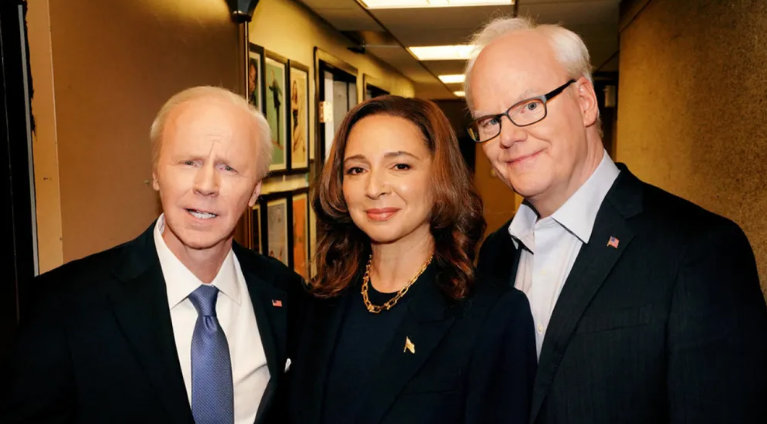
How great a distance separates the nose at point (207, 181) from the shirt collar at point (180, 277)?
203 millimetres

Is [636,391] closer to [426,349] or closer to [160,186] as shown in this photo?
[426,349]

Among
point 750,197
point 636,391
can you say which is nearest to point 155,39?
point 636,391

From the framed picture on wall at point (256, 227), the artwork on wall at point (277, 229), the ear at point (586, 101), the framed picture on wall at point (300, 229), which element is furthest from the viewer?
the framed picture on wall at point (300, 229)

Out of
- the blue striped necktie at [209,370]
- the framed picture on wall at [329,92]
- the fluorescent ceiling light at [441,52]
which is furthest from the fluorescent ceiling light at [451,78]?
the blue striped necktie at [209,370]

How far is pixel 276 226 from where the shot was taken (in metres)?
4.18

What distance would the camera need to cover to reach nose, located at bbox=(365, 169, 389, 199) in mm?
1607

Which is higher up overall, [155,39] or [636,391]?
[155,39]

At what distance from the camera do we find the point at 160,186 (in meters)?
1.61

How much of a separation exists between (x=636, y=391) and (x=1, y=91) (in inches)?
70.6

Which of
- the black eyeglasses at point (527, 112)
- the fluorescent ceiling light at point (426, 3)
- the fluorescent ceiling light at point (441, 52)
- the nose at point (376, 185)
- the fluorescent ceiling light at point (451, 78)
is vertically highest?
A: the fluorescent ceiling light at point (451, 78)

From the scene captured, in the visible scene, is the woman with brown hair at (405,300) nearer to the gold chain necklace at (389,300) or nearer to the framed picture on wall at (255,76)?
the gold chain necklace at (389,300)

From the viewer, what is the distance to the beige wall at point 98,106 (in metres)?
1.68

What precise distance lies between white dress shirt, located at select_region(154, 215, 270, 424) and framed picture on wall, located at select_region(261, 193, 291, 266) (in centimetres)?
213

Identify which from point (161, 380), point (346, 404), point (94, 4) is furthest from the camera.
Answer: point (94, 4)
